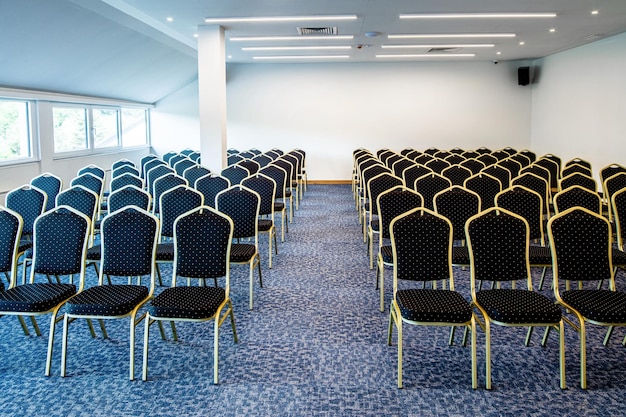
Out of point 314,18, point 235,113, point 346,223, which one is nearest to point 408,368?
point 346,223

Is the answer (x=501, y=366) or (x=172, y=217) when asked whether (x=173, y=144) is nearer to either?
(x=172, y=217)

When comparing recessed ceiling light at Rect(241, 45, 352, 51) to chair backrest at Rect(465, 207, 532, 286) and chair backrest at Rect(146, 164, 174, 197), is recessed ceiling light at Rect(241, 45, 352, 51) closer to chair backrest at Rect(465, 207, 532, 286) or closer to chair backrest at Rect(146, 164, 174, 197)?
chair backrest at Rect(146, 164, 174, 197)

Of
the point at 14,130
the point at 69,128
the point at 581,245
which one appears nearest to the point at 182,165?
the point at 14,130

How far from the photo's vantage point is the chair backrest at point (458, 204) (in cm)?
605

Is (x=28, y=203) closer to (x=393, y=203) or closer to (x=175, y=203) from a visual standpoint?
(x=175, y=203)

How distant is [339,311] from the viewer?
534 cm

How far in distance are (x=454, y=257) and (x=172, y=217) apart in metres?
3.22

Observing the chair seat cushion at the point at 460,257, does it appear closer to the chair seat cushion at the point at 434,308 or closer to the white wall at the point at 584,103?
the chair seat cushion at the point at 434,308

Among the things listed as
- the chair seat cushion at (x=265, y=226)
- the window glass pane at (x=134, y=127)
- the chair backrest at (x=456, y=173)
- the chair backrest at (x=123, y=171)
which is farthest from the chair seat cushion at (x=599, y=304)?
the window glass pane at (x=134, y=127)

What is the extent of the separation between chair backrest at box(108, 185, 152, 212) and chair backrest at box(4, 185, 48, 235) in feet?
2.53

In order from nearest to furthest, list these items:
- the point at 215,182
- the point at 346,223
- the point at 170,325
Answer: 1. the point at 170,325
2. the point at 215,182
3. the point at 346,223

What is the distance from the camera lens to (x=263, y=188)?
303 inches

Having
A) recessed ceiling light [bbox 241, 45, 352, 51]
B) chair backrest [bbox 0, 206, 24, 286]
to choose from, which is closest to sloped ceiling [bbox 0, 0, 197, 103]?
recessed ceiling light [bbox 241, 45, 352, 51]

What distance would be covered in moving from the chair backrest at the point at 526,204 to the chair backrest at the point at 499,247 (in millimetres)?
1545
